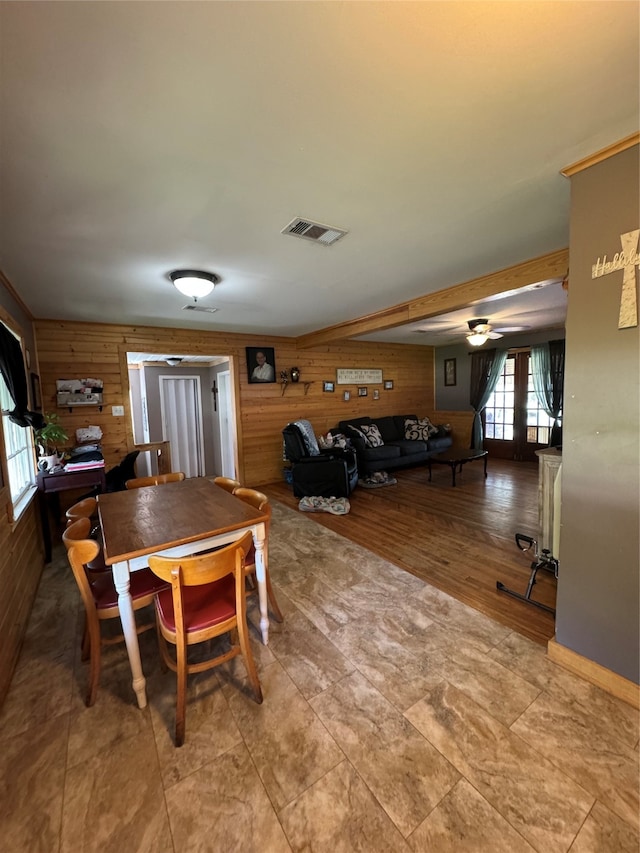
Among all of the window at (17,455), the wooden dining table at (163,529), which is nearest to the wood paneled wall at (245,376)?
the window at (17,455)

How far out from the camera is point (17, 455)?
9.39 ft

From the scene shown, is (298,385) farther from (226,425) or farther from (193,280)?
(193,280)

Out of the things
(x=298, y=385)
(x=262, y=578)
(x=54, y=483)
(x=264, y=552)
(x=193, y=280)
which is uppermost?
(x=193, y=280)

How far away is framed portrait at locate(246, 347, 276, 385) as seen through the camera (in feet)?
17.2

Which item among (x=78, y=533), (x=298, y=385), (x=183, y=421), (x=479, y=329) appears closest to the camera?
(x=78, y=533)

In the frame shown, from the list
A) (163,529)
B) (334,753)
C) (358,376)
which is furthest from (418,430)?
(334,753)

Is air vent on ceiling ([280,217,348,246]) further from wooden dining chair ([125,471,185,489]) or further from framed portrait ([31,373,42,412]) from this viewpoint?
framed portrait ([31,373,42,412])

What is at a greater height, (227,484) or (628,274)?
(628,274)

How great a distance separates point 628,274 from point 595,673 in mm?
1844

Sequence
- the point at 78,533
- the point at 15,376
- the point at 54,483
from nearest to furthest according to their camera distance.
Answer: the point at 78,533 → the point at 15,376 → the point at 54,483

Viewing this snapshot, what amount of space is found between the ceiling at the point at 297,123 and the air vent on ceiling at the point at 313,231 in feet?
0.20

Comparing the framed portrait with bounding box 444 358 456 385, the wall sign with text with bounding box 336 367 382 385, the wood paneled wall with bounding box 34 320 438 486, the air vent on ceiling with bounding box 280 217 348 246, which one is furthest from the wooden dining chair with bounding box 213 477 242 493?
the framed portrait with bounding box 444 358 456 385

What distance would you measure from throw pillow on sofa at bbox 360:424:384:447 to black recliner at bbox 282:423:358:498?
855mm

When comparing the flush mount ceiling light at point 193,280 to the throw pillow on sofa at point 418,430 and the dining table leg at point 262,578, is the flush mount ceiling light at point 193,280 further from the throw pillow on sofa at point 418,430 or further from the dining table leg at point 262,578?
the throw pillow on sofa at point 418,430
